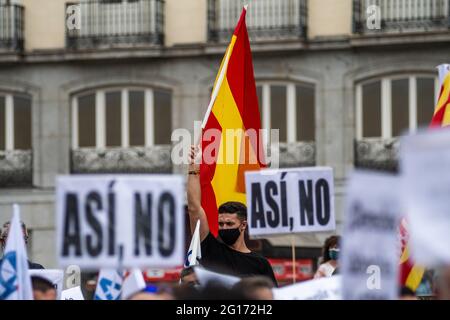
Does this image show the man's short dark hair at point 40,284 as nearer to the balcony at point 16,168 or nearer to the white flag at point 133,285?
the white flag at point 133,285

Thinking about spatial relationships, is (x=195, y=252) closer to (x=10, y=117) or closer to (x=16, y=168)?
(x=16, y=168)

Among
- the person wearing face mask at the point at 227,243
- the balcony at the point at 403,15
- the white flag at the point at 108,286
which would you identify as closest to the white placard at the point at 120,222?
the white flag at the point at 108,286

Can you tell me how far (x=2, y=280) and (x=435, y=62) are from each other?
16.4m

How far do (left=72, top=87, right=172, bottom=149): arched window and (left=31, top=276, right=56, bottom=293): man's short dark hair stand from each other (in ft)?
54.2

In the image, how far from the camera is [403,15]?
20.9 metres

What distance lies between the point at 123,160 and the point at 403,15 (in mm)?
4889

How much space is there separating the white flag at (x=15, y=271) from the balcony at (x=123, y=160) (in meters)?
16.7

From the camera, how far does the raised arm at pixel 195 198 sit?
6.97m

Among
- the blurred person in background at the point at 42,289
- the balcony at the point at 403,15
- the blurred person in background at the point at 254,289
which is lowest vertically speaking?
the blurred person in background at the point at 42,289

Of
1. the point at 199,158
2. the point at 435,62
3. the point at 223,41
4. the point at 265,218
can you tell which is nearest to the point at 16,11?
the point at 223,41

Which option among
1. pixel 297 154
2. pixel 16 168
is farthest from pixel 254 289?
pixel 16 168

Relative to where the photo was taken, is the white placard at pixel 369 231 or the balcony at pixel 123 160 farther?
the balcony at pixel 123 160

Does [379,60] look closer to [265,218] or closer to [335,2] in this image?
[335,2]

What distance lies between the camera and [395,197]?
3.78m
